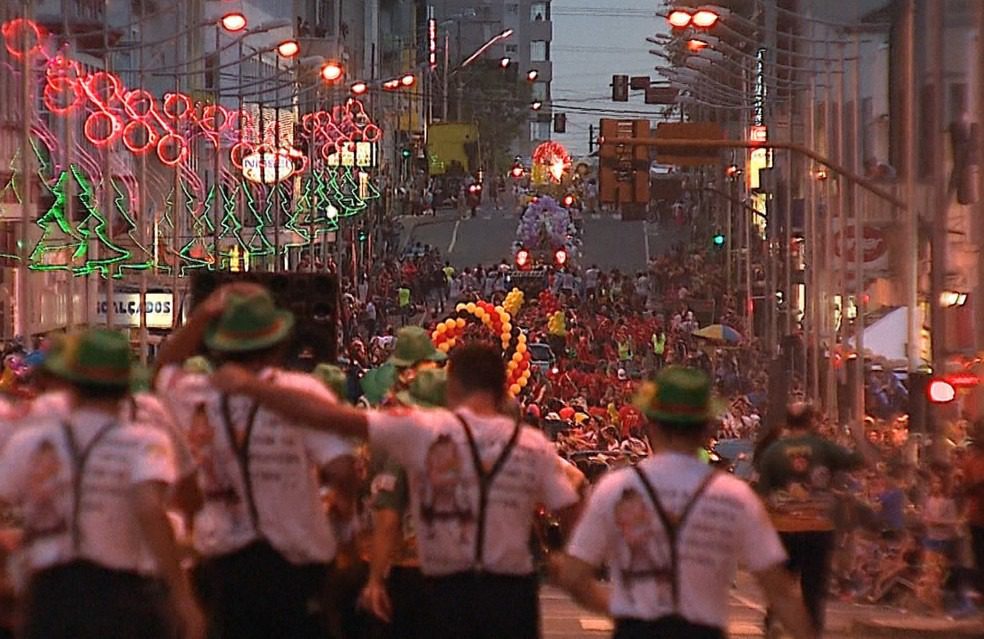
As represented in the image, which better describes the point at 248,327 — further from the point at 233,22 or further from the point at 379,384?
the point at 233,22

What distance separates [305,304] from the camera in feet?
47.9

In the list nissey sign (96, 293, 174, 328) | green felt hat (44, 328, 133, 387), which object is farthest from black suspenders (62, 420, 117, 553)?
nissey sign (96, 293, 174, 328)

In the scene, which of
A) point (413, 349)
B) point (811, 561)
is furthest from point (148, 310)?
point (413, 349)

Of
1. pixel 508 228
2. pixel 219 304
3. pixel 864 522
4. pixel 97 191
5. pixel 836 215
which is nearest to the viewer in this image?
pixel 219 304

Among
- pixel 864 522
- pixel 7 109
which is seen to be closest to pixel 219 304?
pixel 864 522

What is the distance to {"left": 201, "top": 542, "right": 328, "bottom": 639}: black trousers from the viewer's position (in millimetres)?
8523

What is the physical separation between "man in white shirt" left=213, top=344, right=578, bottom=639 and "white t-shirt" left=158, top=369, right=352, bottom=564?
0.32 meters

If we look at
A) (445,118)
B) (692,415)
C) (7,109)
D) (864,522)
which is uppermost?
(445,118)

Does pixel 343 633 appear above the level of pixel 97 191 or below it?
below

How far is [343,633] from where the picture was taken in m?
9.67

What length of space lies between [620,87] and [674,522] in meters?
60.3

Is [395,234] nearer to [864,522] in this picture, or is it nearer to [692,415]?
[864,522]

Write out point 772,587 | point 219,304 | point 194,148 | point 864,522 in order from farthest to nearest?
1. point 194,148
2. point 864,522
3. point 219,304
4. point 772,587

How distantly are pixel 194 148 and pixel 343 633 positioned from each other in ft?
187
